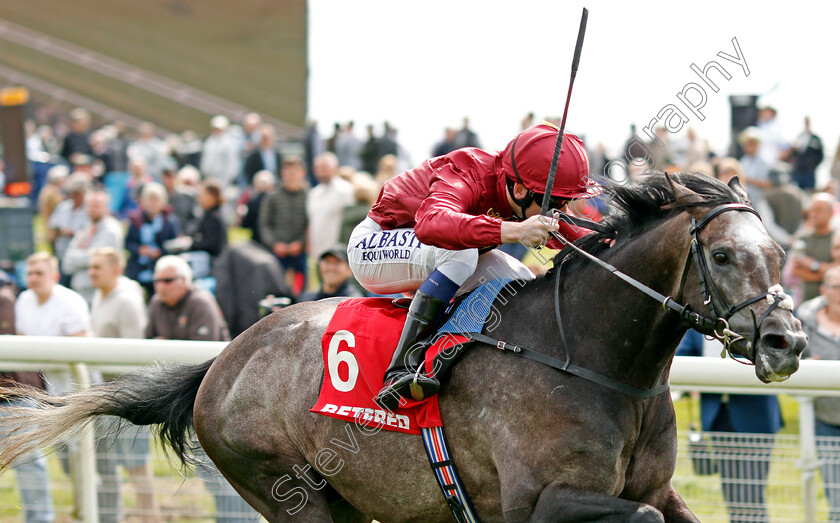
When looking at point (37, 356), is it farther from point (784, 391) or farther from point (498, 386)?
point (784, 391)

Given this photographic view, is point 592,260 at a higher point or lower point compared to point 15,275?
higher

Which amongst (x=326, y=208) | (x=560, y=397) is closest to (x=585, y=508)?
(x=560, y=397)

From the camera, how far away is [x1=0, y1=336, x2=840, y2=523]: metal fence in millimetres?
4324

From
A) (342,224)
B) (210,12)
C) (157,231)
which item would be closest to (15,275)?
(157,231)

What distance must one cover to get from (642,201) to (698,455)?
178 cm

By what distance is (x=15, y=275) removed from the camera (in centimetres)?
1130

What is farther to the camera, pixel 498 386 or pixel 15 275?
pixel 15 275

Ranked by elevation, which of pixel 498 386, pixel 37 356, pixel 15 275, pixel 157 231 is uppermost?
pixel 498 386

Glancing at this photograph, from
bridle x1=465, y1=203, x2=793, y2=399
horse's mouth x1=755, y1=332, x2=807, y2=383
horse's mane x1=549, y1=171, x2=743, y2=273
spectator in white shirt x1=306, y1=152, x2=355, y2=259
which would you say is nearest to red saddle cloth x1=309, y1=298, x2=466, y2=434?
bridle x1=465, y1=203, x2=793, y2=399

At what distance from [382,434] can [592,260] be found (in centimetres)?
102

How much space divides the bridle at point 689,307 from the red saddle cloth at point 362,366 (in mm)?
363

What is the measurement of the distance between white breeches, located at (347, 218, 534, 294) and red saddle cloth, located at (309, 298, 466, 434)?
115 mm

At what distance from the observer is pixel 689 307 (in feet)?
9.95

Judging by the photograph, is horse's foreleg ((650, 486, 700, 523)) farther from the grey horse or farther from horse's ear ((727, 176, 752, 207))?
horse's ear ((727, 176, 752, 207))
